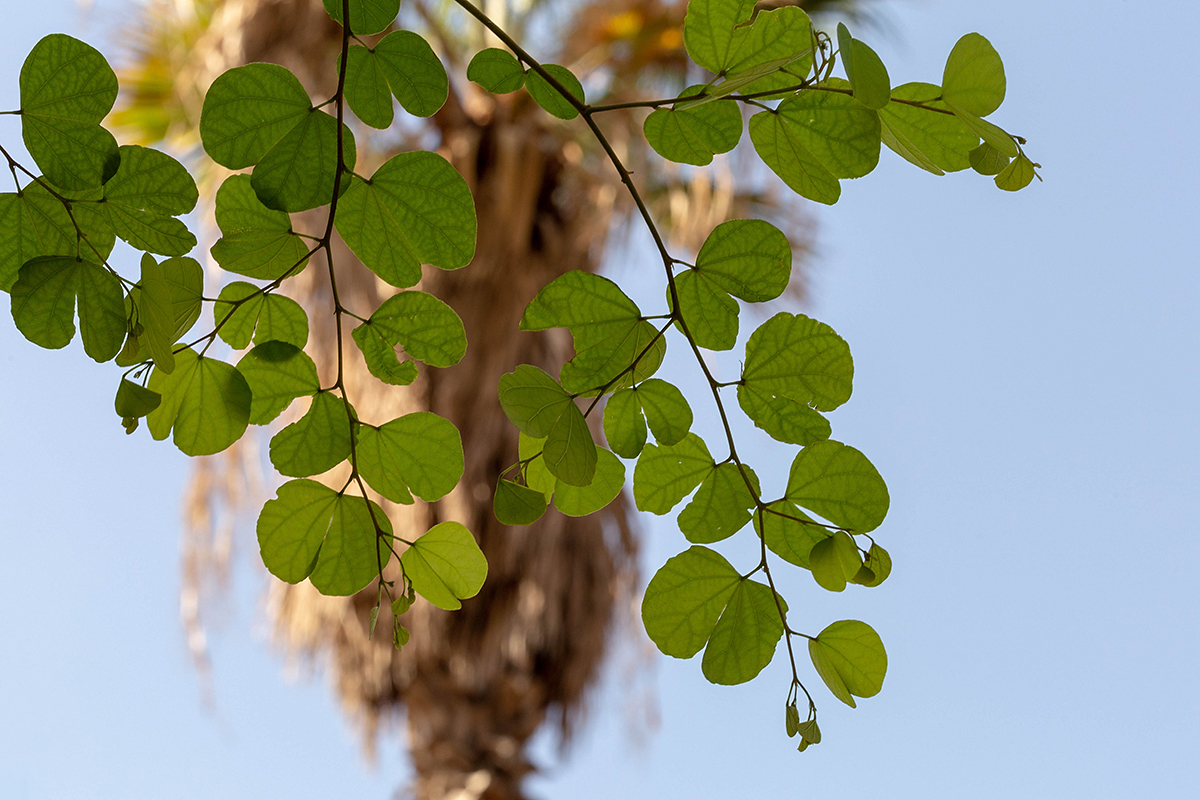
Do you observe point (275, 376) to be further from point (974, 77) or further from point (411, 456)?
point (974, 77)

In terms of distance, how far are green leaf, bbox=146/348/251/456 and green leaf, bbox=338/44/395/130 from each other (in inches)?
4.6

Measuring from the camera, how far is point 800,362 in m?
0.36

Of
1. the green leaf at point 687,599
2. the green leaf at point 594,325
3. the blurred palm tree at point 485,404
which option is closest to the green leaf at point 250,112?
the green leaf at point 594,325

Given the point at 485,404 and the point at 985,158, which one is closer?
the point at 985,158

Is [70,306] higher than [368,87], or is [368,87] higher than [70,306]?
[368,87]

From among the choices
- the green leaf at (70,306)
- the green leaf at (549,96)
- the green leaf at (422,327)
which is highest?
the green leaf at (549,96)

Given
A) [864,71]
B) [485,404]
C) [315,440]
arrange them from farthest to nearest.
Result: 1. [485,404]
2. [315,440]
3. [864,71]

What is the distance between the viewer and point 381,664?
2854 millimetres

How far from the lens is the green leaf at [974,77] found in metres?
0.31

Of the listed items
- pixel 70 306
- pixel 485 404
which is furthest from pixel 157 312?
pixel 485 404

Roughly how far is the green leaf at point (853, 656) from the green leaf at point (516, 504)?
0.12 meters

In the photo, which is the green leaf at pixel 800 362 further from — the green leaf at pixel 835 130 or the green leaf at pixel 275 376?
the green leaf at pixel 275 376

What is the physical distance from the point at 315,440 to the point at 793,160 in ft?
0.69

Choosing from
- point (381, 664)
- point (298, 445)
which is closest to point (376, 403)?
point (381, 664)
